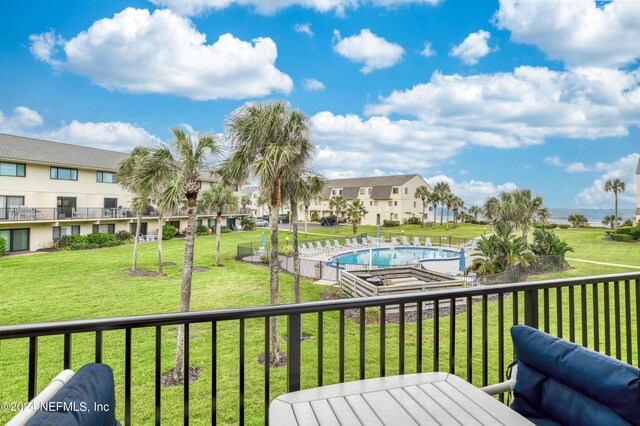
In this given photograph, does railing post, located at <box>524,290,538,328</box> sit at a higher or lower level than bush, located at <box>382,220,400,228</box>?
higher

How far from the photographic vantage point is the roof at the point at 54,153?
20300 mm

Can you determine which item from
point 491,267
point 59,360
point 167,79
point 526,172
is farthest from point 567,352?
point 167,79

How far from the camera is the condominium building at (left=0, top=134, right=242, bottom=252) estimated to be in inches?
781

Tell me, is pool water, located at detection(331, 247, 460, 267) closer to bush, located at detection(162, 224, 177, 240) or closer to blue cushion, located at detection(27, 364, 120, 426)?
bush, located at detection(162, 224, 177, 240)

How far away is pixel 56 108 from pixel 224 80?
18.5 metres

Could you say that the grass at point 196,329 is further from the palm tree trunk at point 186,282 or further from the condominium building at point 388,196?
the condominium building at point 388,196

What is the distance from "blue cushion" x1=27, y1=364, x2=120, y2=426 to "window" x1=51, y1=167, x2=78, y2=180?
2612cm

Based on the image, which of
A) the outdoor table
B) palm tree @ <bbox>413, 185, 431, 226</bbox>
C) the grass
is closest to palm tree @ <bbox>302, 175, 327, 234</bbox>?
the grass

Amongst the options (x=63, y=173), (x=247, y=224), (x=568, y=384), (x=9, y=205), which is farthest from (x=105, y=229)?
(x=568, y=384)

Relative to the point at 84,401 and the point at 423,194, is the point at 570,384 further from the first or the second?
the point at 423,194

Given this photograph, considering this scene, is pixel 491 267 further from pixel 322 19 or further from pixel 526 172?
pixel 322 19

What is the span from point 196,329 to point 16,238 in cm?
1685

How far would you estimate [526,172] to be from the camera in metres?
23.3

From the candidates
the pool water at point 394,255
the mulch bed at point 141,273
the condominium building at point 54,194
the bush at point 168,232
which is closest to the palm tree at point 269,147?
the mulch bed at point 141,273
